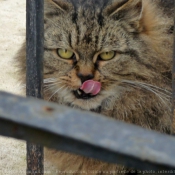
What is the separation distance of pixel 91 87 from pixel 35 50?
612mm

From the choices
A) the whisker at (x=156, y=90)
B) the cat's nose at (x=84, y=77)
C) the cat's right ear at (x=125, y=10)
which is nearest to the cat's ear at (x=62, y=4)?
the cat's right ear at (x=125, y=10)

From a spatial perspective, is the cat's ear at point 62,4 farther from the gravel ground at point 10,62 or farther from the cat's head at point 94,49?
the gravel ground at point 10,62

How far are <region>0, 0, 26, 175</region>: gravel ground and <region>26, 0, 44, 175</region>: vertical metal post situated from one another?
0.84 meters

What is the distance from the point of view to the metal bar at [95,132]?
1.76ft

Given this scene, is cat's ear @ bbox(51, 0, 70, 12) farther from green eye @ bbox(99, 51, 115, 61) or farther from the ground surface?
the ground surface

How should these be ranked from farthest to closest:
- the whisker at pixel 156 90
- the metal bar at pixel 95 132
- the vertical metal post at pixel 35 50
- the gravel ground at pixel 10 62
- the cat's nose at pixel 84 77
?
the gravel ground at pixel 10 62
the whisker at pixel 156 90
the cat's nose at pixel 84 77
the vertical metal post at pixel 35 50
the metal bar at pixel 95 132

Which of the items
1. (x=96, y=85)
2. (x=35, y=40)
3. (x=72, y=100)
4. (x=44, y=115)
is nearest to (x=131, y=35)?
(x=96, y=85)

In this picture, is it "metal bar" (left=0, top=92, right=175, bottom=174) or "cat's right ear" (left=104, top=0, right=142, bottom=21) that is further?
"cat's right ear" (left=104, top=0, right=142, bottom=21)

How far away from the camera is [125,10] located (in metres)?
1.81

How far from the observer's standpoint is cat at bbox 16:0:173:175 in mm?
1807

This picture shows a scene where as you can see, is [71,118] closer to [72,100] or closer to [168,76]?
[72,100]

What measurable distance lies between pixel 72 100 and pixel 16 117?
1334 mm

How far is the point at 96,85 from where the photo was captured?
1.81 meters

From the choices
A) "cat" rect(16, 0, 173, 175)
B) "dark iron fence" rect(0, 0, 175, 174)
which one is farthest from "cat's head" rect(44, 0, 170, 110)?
"dark iron fence" rect(0, 0, 175, 174)
